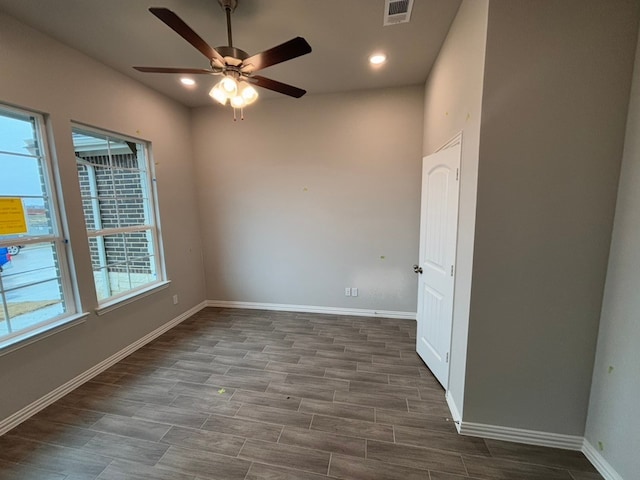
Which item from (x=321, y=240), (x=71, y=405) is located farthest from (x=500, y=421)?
(x=71, y=405)

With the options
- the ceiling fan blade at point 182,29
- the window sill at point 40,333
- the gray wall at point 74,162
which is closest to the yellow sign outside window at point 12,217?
the gray wall at point 74,162

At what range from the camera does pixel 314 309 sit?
3770mm

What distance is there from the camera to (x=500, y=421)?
5.56 ft

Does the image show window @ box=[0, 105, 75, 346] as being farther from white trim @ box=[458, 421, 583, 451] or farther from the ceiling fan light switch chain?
white trim @ box=[458, 421, 583, 451]

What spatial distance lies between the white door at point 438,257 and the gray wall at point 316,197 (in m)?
0.83

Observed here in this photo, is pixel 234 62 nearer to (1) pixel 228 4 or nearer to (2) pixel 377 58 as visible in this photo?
(1) pixel 228 4

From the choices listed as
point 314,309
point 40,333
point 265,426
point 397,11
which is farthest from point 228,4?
point 314,309

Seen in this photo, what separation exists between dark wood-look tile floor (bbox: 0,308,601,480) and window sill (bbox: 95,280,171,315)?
0.57 m

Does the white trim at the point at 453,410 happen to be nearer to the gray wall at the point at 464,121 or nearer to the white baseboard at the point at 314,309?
the gray wall at the point at 464,121

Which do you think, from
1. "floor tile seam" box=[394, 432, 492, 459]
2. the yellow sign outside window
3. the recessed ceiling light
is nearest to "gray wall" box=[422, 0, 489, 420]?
"floor tile seam" box=[394, 432, 492, 459]

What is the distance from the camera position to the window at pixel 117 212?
8.42 feet

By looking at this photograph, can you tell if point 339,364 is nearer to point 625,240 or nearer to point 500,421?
point 500,421

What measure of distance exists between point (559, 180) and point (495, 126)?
470 mm

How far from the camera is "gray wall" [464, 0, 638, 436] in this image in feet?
4.49
